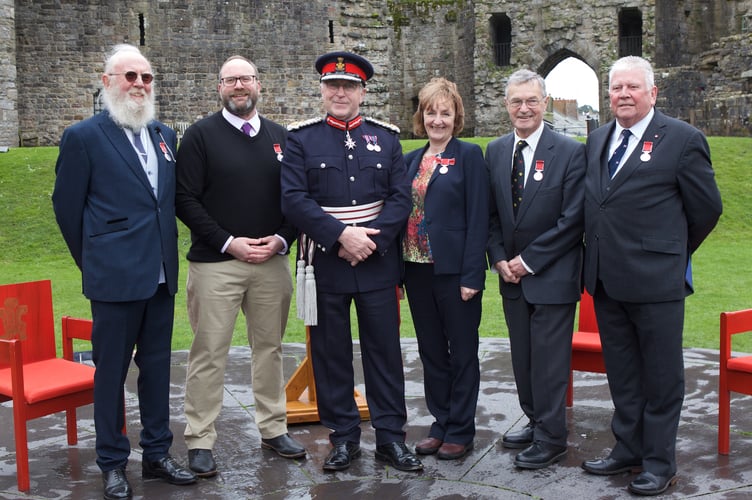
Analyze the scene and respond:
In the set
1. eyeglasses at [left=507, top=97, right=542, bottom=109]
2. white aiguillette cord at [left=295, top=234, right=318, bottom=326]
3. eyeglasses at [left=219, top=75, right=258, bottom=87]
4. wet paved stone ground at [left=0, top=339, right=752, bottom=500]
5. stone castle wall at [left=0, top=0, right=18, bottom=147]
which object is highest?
stone castle wall at [left=0, top=0, right=18, bottom=147]

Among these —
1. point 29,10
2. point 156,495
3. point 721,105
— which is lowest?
point 156,495

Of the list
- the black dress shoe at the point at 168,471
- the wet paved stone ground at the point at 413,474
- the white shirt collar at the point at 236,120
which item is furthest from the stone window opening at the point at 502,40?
the black dress shoe at the point at 168,471

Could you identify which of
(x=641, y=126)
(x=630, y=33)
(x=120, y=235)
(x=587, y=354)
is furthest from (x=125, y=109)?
(x=630, y=33)

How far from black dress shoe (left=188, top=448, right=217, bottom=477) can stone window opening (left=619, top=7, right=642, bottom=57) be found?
28077 millimetres

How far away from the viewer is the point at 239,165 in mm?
5297

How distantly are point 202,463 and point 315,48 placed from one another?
24217 mm

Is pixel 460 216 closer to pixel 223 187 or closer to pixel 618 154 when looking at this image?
pixel 618 154

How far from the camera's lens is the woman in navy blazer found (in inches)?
209

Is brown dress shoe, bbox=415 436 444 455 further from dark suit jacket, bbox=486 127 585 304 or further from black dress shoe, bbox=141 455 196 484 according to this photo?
black dress shoe, bbox=141 455 196 484

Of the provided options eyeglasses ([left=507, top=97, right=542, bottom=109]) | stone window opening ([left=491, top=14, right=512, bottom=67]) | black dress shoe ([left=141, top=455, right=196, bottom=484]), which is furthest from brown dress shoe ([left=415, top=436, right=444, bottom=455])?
stone window opening ([left=491, top=14, right=512, bottom=67])

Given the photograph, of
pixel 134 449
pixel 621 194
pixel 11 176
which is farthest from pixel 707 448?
pixel 11 176

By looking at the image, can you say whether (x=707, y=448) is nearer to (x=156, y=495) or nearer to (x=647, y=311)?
(x=647, y=311)

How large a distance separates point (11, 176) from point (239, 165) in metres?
13.9

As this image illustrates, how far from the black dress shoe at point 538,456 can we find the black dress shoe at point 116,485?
2101mm
